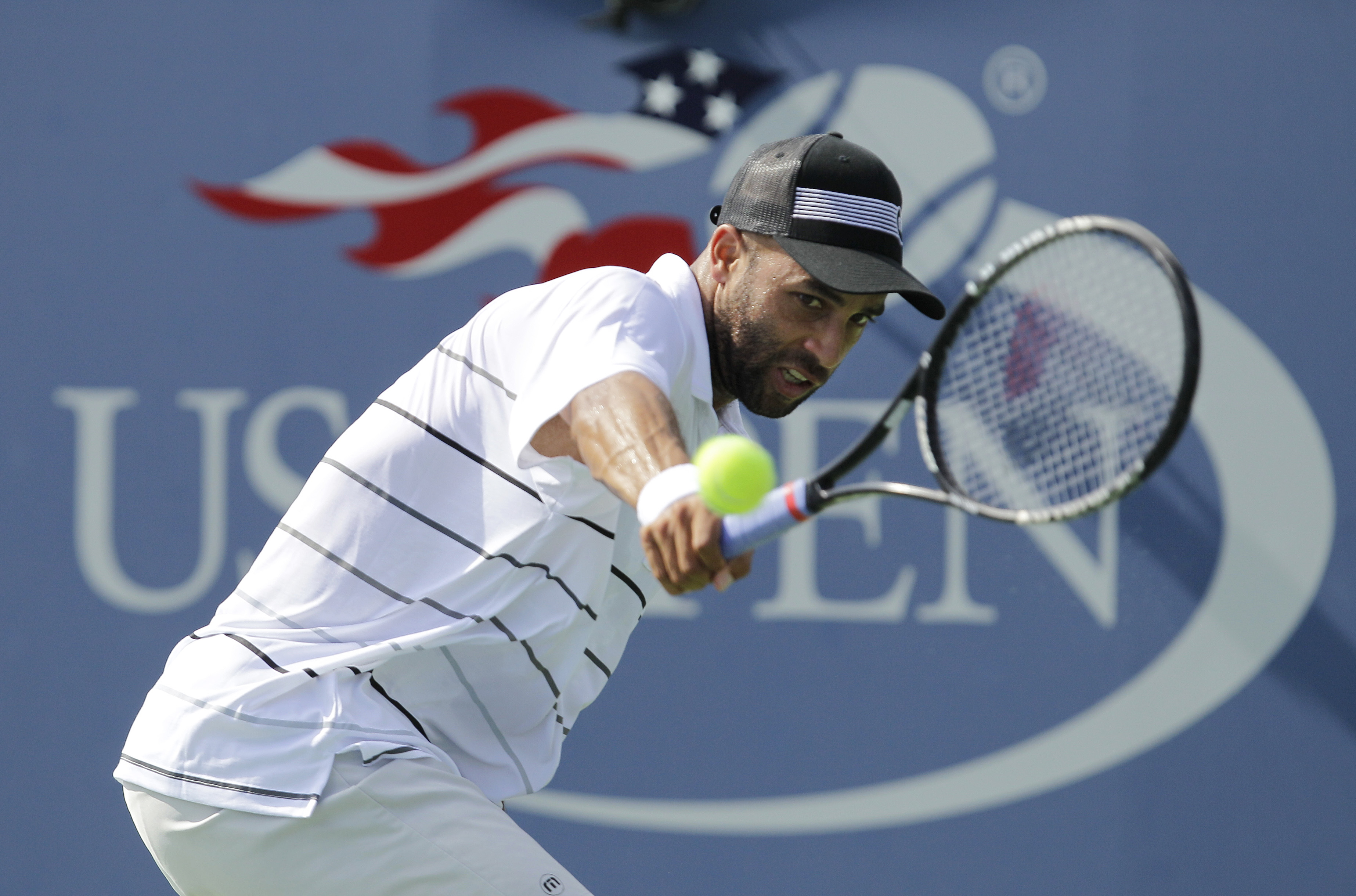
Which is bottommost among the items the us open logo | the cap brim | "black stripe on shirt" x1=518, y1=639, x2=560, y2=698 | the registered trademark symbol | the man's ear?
the us open logo

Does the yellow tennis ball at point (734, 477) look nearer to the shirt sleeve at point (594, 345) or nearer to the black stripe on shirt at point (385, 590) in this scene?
the shirt sleeve at point (594, 345)

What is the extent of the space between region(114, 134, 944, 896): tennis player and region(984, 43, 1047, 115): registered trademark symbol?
1.84 meters

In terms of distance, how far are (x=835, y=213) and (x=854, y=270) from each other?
10cm

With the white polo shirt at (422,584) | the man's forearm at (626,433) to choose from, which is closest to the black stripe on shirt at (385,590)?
the white polo shirt at (422,584)

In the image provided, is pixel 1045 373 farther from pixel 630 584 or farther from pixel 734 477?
pixel 734 477

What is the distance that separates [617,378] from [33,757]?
279 cm

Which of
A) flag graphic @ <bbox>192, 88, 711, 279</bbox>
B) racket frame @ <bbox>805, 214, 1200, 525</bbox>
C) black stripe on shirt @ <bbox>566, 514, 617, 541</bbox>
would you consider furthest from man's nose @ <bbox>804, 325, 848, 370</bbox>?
flag graphic @ <bbox>192, 88, 711, 279</bbox>

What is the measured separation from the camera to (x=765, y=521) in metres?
1.28

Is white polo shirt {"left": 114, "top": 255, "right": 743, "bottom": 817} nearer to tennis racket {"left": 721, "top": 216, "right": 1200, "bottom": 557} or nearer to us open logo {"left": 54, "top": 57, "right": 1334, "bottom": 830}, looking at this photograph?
tennis racket {"left": 721, "top": 216, "right": 1200, "bottom": 557}

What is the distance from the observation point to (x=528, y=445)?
57.2 inches

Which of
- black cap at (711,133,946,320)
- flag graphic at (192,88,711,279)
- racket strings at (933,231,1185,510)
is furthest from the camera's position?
flag graphic at (192,88,711,279)

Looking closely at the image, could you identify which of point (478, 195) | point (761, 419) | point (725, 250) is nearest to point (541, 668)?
point (725, 250)

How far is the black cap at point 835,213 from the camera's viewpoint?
5.38 feet

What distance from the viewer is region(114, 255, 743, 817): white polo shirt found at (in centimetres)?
154
